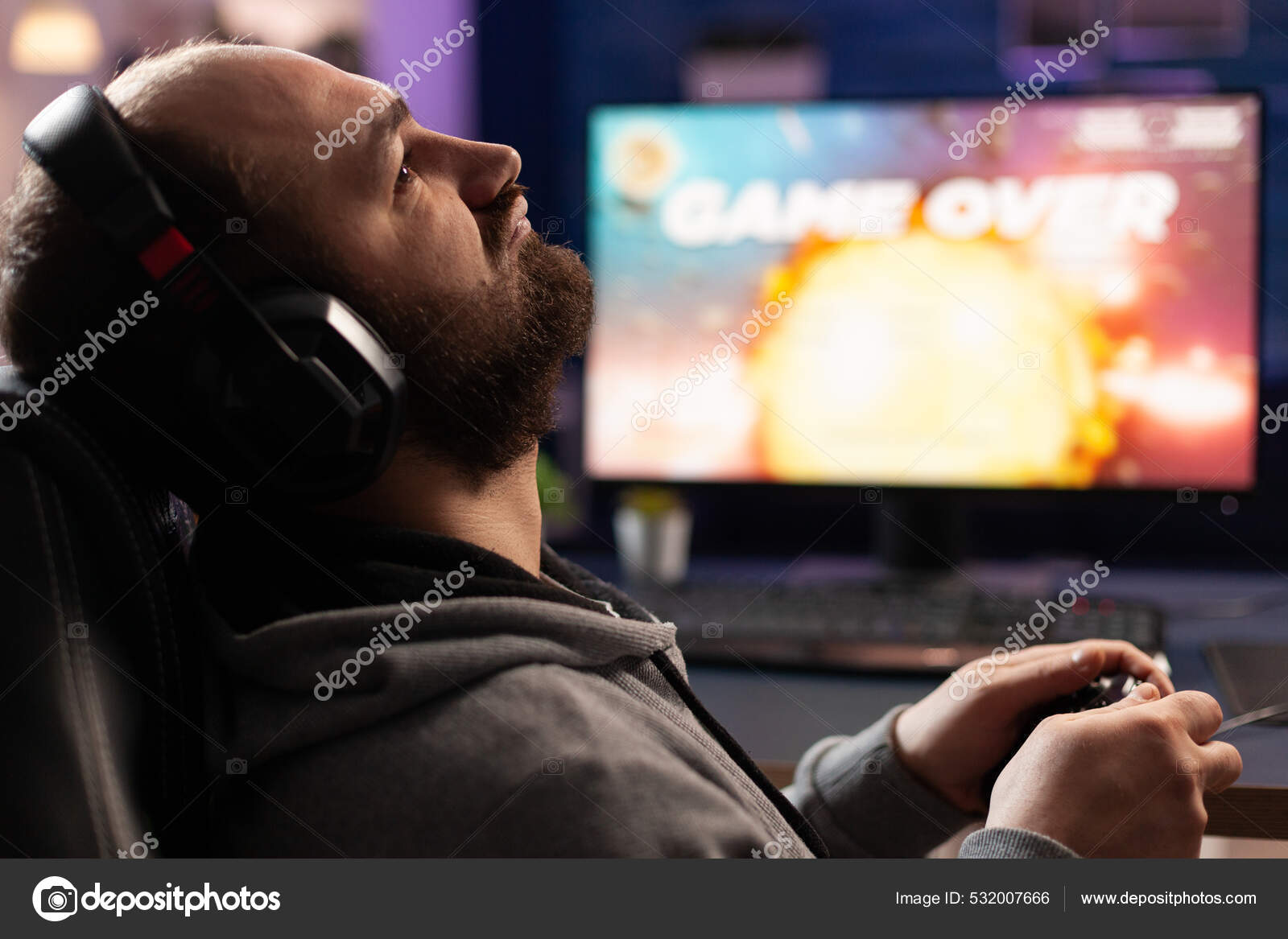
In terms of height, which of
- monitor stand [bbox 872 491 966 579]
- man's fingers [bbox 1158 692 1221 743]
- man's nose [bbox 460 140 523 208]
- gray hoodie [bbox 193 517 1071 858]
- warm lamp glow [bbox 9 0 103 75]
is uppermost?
warm lamp glow [bbox 9 0 103 75]

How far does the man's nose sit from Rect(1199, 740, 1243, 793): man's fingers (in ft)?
2.01

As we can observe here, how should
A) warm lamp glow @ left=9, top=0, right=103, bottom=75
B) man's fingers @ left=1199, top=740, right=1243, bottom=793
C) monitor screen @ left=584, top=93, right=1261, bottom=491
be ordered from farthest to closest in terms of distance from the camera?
warm lamp glow @ left=9, top=0, right=103, bottom=75 < monitor screen @ left=584, top=93, right=1261, bottom=491 < man's fingers @ left=1199, top=740, right=1243, bottom=793

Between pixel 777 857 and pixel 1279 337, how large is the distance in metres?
1.32

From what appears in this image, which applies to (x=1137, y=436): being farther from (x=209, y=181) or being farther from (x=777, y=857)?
(x=209, y=181)

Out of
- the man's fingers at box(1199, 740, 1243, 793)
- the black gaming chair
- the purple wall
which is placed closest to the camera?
the black gaming chair

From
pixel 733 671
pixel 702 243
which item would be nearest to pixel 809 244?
pixel 702 243

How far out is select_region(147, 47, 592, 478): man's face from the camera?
70 centimetres

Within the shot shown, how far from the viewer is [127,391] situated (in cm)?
66

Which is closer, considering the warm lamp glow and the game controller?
the game controller

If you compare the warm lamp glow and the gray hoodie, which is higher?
the warm lamp glow

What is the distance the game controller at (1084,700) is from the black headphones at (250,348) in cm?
52

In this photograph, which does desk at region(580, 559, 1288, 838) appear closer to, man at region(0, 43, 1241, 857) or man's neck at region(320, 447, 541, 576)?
man at region(0, 43, 1241, 857)

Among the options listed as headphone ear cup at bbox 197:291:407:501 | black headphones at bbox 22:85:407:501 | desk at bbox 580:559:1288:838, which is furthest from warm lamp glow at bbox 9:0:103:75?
desk at bbox 580:559:1288:838

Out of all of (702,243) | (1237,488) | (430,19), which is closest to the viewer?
(1237,488)
